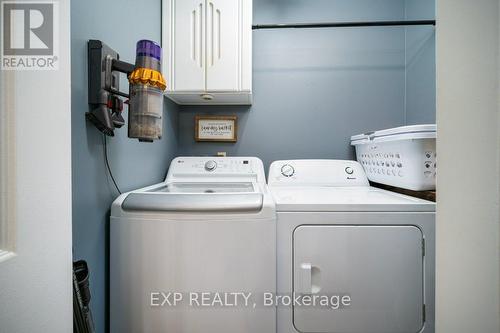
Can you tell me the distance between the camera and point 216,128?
1852 mm

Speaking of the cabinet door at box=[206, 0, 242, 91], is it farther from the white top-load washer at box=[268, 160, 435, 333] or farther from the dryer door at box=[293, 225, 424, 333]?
the dryer door at box=[293, 225, 424, 333]

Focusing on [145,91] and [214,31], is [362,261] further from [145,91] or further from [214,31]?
[214,31]

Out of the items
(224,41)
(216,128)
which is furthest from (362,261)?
(224,41)

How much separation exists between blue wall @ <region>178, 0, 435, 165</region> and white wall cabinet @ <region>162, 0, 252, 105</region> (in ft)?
1.22

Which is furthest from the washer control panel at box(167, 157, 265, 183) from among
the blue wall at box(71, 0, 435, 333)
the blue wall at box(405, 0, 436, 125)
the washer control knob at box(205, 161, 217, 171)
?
the blue wall at box(405, 0, 436, 125)

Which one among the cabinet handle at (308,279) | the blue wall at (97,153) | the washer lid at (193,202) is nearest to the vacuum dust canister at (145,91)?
the blue wall at (97,153)

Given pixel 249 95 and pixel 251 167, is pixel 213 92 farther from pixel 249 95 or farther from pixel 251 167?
pixel 251 167

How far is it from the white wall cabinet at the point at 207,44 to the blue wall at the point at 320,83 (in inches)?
14.7

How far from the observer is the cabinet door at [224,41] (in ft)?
4.81

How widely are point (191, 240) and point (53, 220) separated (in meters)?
0.51

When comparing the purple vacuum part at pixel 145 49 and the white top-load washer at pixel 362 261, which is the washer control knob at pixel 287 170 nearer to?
the white top-load washer at pixel 362 261

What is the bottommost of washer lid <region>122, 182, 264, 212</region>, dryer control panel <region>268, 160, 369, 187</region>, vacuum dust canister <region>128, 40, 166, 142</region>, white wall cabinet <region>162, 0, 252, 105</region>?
washer lid <region>122, 182, 264, 212</region>

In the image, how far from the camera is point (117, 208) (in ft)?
3.04

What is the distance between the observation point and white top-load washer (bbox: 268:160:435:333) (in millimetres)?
959
